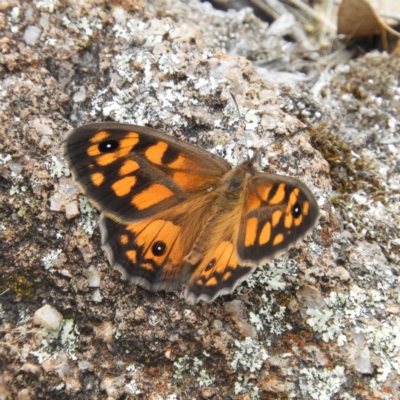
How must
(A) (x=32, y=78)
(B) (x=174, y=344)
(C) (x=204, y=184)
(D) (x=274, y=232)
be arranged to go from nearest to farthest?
(D) (x=274, y=232), (B) (x=174, y=344), (C) (x=204, y=184), (A) (x=32, y=78)

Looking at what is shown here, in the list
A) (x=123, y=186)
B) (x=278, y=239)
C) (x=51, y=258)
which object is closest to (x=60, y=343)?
(x=51, y=258)

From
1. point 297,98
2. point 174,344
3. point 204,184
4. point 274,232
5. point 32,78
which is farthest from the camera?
point 297,98

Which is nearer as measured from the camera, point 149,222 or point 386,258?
point 149,222

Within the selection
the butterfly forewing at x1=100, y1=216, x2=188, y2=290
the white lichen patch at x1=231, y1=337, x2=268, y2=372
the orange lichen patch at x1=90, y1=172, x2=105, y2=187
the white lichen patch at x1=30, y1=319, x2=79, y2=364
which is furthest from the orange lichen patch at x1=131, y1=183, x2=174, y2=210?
the white lichen patch at x1=231, y1=337, x2=268, y2=372

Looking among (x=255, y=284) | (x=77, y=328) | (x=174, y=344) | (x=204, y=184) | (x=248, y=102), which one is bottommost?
(x=77, y=328)

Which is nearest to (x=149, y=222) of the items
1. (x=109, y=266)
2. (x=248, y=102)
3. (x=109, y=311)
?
(x=109, y=266)

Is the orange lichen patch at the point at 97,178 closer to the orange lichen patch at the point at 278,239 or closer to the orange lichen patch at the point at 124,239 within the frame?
the orange lichen patch at the point at 124,239

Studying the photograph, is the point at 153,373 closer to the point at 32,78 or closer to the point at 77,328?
the point at 77,328

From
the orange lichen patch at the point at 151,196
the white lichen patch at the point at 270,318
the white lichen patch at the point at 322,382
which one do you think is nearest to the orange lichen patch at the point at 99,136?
the orange lichen patch at the point at 151,196
